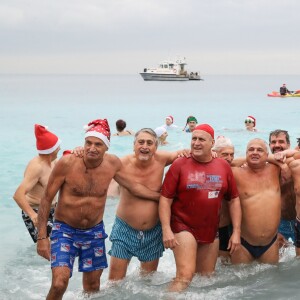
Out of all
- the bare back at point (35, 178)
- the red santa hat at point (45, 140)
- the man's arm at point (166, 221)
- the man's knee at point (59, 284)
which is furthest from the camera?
the red santa hat at point (45, 140)

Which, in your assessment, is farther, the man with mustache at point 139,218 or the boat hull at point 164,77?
the boat hull at point 164,77

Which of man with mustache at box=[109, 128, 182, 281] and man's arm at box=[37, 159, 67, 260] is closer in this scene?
man's arm at box=[37, 159, 67, 260]

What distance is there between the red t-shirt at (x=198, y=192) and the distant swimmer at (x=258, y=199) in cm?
33

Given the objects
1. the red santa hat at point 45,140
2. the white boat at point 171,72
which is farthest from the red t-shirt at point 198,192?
the white boat at point 171,72

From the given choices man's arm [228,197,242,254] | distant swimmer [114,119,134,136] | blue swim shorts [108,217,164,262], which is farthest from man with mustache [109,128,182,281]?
distant swimmer [114,119,134,136]

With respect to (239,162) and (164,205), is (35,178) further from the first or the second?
(239,162)

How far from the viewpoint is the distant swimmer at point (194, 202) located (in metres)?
5.44

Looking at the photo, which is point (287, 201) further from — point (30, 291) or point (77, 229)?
point (30, 291)

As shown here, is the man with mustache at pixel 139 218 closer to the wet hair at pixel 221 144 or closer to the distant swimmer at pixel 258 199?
the wet hair at pixel 221 144

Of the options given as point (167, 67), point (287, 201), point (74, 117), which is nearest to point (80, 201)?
point (287, 201)

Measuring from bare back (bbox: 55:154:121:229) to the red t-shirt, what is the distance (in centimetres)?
74

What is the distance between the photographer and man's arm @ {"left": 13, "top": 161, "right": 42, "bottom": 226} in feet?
19.8

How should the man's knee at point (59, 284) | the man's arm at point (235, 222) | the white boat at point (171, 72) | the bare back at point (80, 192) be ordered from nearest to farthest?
1. the man's knee at point (59, 284)
2. the bare back at point (80, 192)
3. the man's arm at point (235, 222)
4. the white boat at point (171, 72)

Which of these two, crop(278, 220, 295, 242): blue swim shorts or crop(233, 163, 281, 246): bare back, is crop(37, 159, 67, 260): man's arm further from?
crop(278, 220, 295, 242): blue swim shorts
